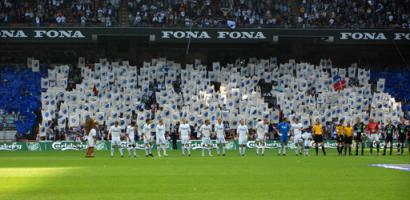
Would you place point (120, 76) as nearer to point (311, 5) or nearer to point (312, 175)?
point (311, 5)

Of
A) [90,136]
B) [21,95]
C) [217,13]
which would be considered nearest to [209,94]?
[217,13]

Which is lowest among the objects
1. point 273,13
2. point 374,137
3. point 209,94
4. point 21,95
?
point 374,137

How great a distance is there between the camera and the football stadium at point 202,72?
4869 cm

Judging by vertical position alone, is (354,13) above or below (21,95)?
above

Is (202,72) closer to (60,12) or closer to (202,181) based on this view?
(60,12)

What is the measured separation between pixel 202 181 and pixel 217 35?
30.0 m

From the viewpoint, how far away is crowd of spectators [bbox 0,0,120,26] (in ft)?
174

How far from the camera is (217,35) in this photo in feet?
174

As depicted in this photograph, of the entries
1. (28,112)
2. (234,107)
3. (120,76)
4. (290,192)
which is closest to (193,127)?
(234,107)

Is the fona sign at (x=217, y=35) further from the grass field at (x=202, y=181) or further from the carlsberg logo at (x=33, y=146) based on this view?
the grass field at (x=202, y=181)

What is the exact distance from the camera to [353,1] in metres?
57.3

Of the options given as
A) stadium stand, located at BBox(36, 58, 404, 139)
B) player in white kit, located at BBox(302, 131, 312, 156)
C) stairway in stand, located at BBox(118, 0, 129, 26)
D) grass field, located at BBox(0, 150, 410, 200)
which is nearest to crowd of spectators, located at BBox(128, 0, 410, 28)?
stairway in stand, located at BBox(118, 0, 129, 26)

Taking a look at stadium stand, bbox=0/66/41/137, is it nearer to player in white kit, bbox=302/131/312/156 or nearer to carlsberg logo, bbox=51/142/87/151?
carlsberg logo, bbox=51/142/87/151

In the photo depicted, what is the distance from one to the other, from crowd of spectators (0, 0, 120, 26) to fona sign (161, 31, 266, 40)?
408cm
